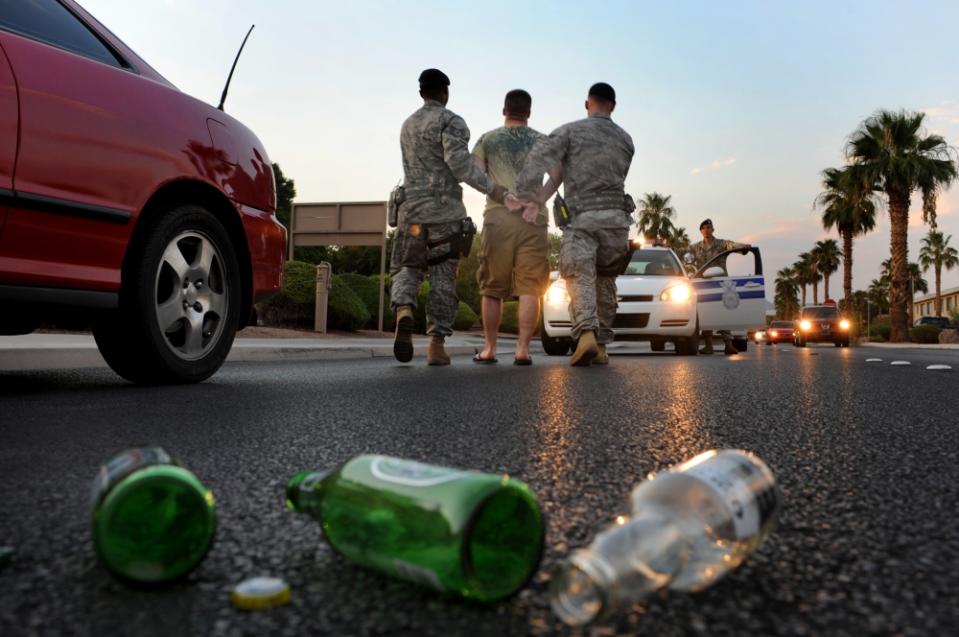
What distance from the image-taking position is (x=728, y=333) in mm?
12227

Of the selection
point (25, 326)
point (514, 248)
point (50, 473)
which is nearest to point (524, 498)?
point (50, 473)

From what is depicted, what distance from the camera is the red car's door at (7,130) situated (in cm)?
344

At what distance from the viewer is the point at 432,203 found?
7219mm

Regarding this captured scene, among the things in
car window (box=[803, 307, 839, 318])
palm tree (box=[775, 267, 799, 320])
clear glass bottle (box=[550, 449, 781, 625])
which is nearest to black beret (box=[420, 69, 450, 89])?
clear glass bottle (box=[550, 449, 781, 625])

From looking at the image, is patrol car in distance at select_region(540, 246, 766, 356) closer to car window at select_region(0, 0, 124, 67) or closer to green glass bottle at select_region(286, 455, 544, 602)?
car window at select_region(0, 0, 124, 67)

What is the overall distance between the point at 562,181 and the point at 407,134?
1409 millimetres

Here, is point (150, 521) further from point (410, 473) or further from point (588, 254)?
point (588, 254)

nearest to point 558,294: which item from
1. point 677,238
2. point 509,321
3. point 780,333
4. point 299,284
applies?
point 299,284

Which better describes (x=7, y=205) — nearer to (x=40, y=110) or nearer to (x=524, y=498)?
(x=40, y=110)

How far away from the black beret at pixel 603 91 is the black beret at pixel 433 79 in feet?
4.06

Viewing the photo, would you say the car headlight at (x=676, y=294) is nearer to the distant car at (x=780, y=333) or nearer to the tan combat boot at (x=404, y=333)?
the tan combat boot at (x=404, y=333)

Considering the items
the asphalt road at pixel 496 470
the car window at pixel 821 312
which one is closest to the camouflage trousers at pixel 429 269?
the asphalt road at pixel 496 470

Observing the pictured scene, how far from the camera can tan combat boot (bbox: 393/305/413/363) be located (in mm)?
7262

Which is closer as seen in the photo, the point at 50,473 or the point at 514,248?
the point at 50,473
